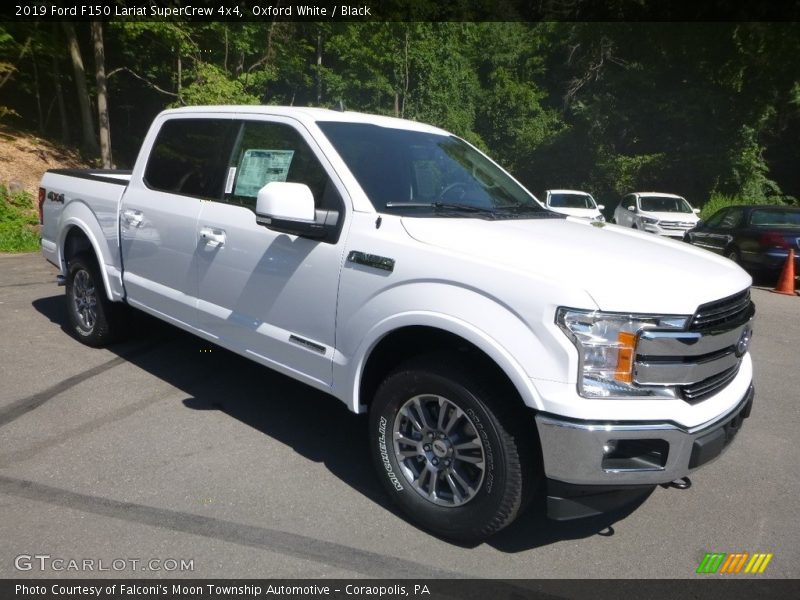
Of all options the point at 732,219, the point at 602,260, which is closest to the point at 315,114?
the point at 602,260

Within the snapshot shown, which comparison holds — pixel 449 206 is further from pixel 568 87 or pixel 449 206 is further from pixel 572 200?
pixel 568 87

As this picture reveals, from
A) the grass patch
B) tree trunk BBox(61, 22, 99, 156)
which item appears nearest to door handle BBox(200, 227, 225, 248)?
the grass patch

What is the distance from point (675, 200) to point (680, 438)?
62.6ft

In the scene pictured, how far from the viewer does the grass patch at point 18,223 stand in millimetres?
12578

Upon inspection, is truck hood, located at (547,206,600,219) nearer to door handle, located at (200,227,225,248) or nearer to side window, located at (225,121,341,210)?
side window, located at (225,121,341,210)

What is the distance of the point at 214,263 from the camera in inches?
170

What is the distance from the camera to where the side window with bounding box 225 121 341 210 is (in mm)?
3814

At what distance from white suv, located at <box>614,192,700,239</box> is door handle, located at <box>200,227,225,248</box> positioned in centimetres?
1609

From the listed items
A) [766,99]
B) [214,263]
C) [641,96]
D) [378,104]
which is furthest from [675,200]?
[214,263]

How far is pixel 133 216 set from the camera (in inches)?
203

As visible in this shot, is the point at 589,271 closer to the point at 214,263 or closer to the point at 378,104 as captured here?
the point at 214,263

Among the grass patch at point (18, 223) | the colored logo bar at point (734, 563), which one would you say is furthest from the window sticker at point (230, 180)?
the grass patch at point (18, 223)
